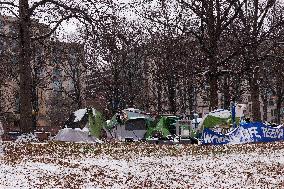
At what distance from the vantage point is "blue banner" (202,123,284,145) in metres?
21.8

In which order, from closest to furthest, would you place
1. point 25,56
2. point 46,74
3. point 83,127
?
point 25,56 < point 83,127 < point 46,74

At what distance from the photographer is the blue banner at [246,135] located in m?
21.8

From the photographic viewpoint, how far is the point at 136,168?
1342 cm

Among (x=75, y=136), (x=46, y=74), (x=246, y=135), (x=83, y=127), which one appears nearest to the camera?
(x=246, y=135)

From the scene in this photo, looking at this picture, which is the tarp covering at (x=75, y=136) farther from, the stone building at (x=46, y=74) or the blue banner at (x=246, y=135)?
the blue banner at (x=246, y=135)

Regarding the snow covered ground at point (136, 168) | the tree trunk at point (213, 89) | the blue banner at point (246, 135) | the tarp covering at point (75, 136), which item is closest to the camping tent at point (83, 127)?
the tarp covering at point (75, 136)

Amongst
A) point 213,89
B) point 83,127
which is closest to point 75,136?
point 83,127

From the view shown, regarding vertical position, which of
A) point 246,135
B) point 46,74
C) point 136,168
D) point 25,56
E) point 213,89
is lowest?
point 136,168

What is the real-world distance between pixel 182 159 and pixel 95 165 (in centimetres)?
328

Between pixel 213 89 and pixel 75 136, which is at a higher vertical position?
pixel 213 89

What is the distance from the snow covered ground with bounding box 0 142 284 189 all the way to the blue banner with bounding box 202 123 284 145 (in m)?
3.64

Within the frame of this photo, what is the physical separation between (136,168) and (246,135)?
36.2 ft

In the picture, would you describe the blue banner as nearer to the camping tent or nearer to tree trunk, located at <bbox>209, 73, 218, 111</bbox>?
tree trunk, located at <bbox>209, 73, 218, 111</bbox>

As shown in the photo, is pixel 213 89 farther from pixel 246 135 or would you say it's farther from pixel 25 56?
pixel 25 56
